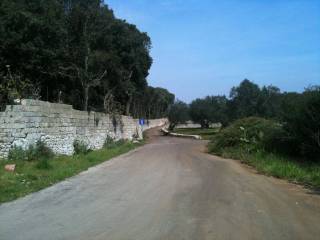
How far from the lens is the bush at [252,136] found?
24438 mm

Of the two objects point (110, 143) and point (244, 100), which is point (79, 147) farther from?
Result: point (244, 100)

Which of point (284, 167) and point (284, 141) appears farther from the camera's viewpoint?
point (284, 141)

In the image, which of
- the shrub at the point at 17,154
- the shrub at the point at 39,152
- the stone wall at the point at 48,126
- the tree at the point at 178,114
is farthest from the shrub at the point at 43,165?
the tree at the point at 178,114

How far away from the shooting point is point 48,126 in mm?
21250

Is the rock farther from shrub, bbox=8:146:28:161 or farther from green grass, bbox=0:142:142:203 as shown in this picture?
shrub, bbox=8:146:28:161

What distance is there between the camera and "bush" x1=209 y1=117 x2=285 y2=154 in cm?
2444

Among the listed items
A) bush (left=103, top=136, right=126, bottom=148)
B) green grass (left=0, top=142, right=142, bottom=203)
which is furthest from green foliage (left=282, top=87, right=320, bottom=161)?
bush (left=103, top=136, right=126, bottom=148)

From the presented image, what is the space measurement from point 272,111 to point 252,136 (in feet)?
117

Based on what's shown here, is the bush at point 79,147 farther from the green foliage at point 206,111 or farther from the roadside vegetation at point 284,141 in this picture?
the green foliage at point 206,111

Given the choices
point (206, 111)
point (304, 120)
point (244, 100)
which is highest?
point (244, 100)

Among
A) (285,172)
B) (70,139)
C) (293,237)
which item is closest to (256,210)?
(293,237)

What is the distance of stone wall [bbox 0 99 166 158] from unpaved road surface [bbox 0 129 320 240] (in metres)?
4.27

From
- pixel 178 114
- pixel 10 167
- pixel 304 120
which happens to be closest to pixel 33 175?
pixel 10 167

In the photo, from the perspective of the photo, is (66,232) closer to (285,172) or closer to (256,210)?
(256,210)
